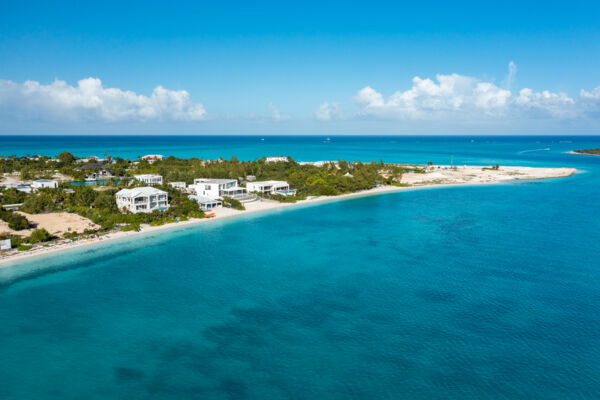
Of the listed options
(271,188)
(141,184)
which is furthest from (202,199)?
(271,188)

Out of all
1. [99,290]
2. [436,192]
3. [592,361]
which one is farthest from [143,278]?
[436,192]

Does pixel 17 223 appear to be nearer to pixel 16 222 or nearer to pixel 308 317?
pixel 16 222

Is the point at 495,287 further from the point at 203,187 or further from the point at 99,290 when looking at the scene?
the point at 203,187

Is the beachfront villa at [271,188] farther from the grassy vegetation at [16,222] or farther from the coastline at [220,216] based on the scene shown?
the grassy vegetation at [16,222]

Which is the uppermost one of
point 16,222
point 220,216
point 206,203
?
point 16,222

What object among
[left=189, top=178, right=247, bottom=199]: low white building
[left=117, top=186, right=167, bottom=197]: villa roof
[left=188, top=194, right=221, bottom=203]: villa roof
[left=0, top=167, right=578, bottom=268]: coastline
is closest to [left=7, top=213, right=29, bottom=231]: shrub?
[left=0, top=167, right=578, bottom=268]: coastline
